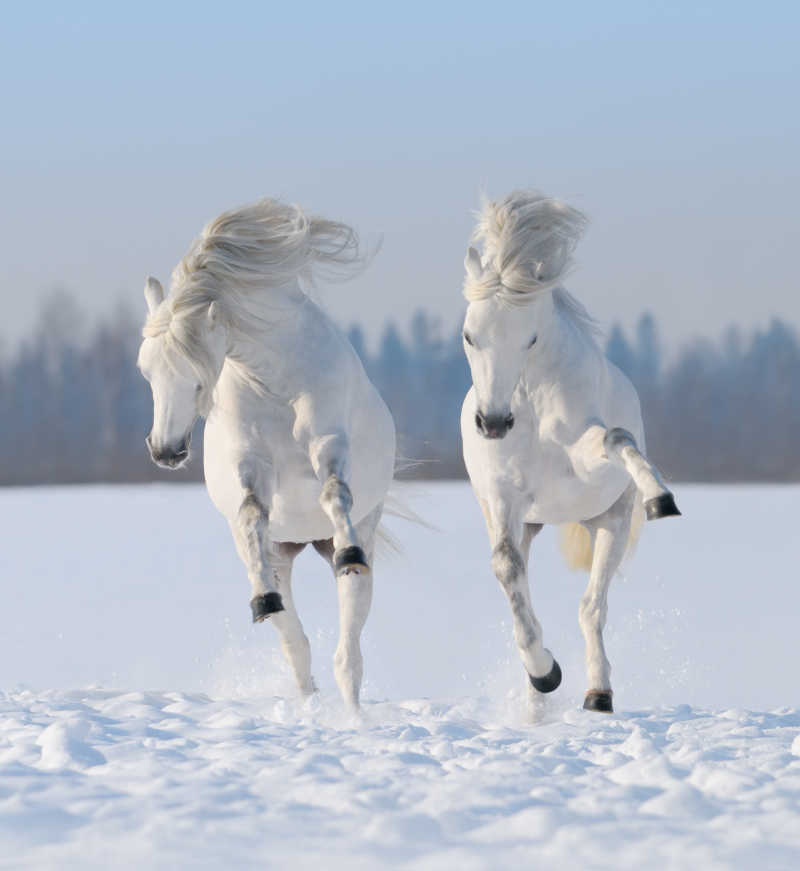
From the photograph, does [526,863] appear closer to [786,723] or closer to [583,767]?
[583,767]

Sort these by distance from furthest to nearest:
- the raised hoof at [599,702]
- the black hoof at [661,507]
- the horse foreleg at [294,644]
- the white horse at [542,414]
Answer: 1. the horse foreleg at [294,644]
2. the raised hoof at [599,702]
3. the white horse at [542,414]
4. the black hoof at [661,507]

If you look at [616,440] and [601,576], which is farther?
[601,576]

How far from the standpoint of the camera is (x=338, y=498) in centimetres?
586

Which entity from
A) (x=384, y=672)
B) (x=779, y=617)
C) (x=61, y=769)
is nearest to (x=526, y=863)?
(x=61, y=769)

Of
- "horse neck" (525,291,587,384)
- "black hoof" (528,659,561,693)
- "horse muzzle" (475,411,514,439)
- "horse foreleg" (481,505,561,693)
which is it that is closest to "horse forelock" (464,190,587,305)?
"horse neck" (525,291,587,384)

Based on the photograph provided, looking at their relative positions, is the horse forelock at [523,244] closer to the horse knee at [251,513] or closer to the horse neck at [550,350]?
the horse neck at [550,350]

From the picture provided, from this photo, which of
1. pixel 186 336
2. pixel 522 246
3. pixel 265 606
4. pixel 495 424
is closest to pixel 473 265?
pixel 522 246

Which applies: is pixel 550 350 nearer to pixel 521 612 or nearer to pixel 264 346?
pixel 521 612

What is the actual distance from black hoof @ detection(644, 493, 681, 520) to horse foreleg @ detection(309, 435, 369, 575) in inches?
48.1

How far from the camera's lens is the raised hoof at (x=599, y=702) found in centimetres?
636

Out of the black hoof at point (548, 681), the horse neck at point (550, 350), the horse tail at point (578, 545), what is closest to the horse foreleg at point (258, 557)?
the black hoof at point (548, 681)

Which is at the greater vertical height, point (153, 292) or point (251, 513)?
point (153, 292)

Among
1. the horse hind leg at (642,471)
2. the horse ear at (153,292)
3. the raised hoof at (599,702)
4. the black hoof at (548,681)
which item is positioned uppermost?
the horse ear at (153,292)

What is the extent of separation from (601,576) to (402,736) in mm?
1821
